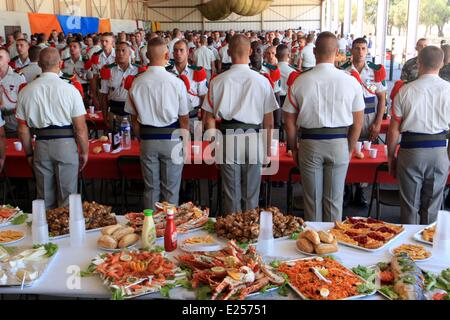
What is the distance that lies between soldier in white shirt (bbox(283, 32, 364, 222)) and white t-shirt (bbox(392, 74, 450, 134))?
1.06 ft

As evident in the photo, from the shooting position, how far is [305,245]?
2.48 meters

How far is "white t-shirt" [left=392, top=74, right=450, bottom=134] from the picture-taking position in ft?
11.6

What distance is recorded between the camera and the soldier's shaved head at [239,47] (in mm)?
3902

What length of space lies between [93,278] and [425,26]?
13569 mm

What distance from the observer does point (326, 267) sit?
2275 millimetres

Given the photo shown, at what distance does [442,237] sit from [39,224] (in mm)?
2058

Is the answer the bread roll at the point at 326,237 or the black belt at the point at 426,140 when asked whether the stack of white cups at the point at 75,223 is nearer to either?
the bread roll at the point at 326,237

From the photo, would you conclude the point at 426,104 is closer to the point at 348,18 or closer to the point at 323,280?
the point at 323,280

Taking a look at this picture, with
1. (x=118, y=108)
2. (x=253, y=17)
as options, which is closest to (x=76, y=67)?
(x=118, y=108)

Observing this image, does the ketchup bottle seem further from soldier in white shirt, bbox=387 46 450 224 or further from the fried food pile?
soldier in white shirt, bbox=387 46 450 224

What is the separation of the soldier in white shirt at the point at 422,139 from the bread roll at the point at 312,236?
1552 mm

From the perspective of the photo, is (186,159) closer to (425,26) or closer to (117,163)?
(117,163)

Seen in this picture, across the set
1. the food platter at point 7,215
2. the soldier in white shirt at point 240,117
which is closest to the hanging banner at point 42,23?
the soldier in white shirt at point 240,117
